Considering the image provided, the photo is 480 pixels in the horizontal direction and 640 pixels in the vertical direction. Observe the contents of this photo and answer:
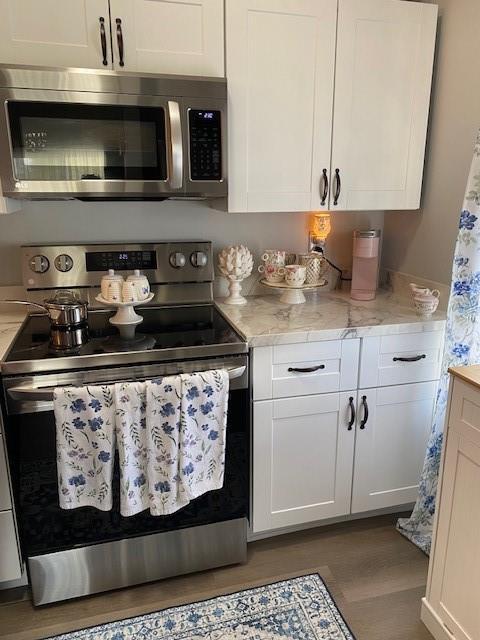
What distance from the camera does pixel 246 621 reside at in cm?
166

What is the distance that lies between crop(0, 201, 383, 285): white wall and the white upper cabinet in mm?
314

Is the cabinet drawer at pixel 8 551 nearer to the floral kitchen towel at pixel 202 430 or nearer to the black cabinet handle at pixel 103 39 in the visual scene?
the floral kitchen towel at pixel 202 430

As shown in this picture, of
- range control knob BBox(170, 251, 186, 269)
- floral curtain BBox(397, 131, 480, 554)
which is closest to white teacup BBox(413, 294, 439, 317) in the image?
floral curtain BBox(397, 131, 480, 554)

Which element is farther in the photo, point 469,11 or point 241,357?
point 469,11

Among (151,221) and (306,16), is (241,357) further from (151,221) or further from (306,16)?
(306,16)

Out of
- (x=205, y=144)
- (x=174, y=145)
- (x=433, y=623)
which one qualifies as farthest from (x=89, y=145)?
(x=433, y=623)

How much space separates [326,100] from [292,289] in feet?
2.47

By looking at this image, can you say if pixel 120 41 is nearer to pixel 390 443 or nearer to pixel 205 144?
pixel 205 144

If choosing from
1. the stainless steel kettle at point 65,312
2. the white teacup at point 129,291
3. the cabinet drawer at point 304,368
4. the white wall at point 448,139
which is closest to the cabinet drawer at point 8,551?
the stainless steel kettle at point 65,312

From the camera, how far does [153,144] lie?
1.70 m

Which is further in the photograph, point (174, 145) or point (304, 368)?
point (304, 368)

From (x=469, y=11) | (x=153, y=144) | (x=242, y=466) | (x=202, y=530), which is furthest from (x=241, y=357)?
(x=469, y=11)

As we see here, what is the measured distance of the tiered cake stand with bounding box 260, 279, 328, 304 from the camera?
2086 millimetres

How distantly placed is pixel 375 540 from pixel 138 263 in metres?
1.52
